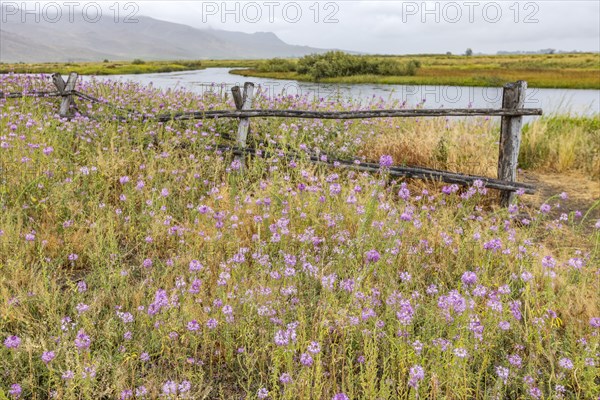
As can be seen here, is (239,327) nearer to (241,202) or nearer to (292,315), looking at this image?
(292,315)

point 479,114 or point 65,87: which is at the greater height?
point 65,87

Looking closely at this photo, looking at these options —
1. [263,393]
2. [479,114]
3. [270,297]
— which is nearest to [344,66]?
[479,114]

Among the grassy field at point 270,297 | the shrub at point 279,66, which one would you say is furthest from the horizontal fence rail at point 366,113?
the shrub at point 279,66

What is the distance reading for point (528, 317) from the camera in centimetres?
350

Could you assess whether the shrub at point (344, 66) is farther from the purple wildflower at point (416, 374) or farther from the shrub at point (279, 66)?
the purple wildflower at point (416, 374)

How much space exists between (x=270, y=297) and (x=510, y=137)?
469 centimetres

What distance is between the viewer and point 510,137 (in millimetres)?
6543

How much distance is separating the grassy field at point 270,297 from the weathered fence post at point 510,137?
48 centimetres

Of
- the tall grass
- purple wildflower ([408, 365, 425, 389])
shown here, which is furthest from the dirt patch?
purple wildflower ([408, 365, 425, 389])

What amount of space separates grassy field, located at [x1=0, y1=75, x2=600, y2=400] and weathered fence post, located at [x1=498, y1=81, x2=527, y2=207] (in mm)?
475

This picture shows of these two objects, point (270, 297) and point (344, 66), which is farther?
point (344, 66)

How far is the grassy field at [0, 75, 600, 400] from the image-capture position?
9.10 feet

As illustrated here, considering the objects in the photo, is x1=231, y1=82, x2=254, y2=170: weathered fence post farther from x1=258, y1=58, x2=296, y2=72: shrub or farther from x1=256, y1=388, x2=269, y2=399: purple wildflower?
x1=258, y1=58, x2=296, y2=72: shrub

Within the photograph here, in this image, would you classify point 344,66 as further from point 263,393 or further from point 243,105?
point 263,393
